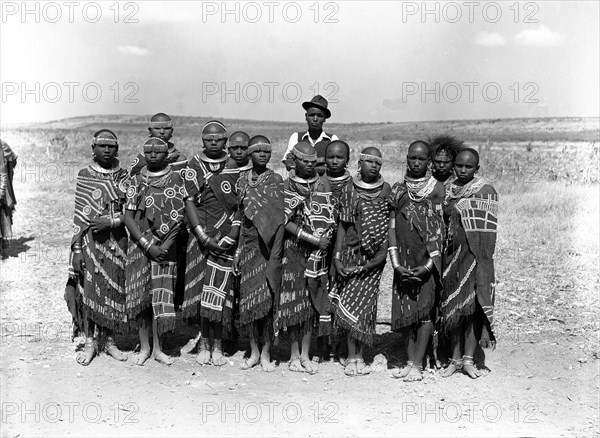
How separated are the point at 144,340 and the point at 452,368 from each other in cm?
269

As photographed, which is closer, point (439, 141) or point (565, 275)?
point (439, 141)

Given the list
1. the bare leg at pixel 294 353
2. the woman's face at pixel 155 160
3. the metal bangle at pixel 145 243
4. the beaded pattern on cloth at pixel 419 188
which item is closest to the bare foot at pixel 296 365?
the bare leg at pixel 294 353

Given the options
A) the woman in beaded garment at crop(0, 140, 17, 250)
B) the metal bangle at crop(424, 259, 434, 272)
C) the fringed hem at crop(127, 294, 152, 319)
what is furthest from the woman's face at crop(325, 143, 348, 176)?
the woman in beaded garment at crop(0, 140, 17, 250)

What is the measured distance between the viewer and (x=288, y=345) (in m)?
6.03

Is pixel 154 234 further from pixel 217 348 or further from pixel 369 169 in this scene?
pixel 369 169

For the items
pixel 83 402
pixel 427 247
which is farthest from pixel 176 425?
pixel 427 247

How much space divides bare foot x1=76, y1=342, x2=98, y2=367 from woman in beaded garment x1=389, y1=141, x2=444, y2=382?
2.63 m

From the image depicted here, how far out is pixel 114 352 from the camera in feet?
18.1

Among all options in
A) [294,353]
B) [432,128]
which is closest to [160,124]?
[294,353]

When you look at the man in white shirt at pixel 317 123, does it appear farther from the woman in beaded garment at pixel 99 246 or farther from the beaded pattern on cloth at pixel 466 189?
the woman in beaded garment at pixel 99 246

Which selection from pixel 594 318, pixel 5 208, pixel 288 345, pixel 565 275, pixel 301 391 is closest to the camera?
pixel 301 391

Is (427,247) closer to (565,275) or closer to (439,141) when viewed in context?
(439,141)

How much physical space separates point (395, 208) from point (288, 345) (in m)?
1.84

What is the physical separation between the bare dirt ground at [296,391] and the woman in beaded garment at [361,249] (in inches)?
20.1
